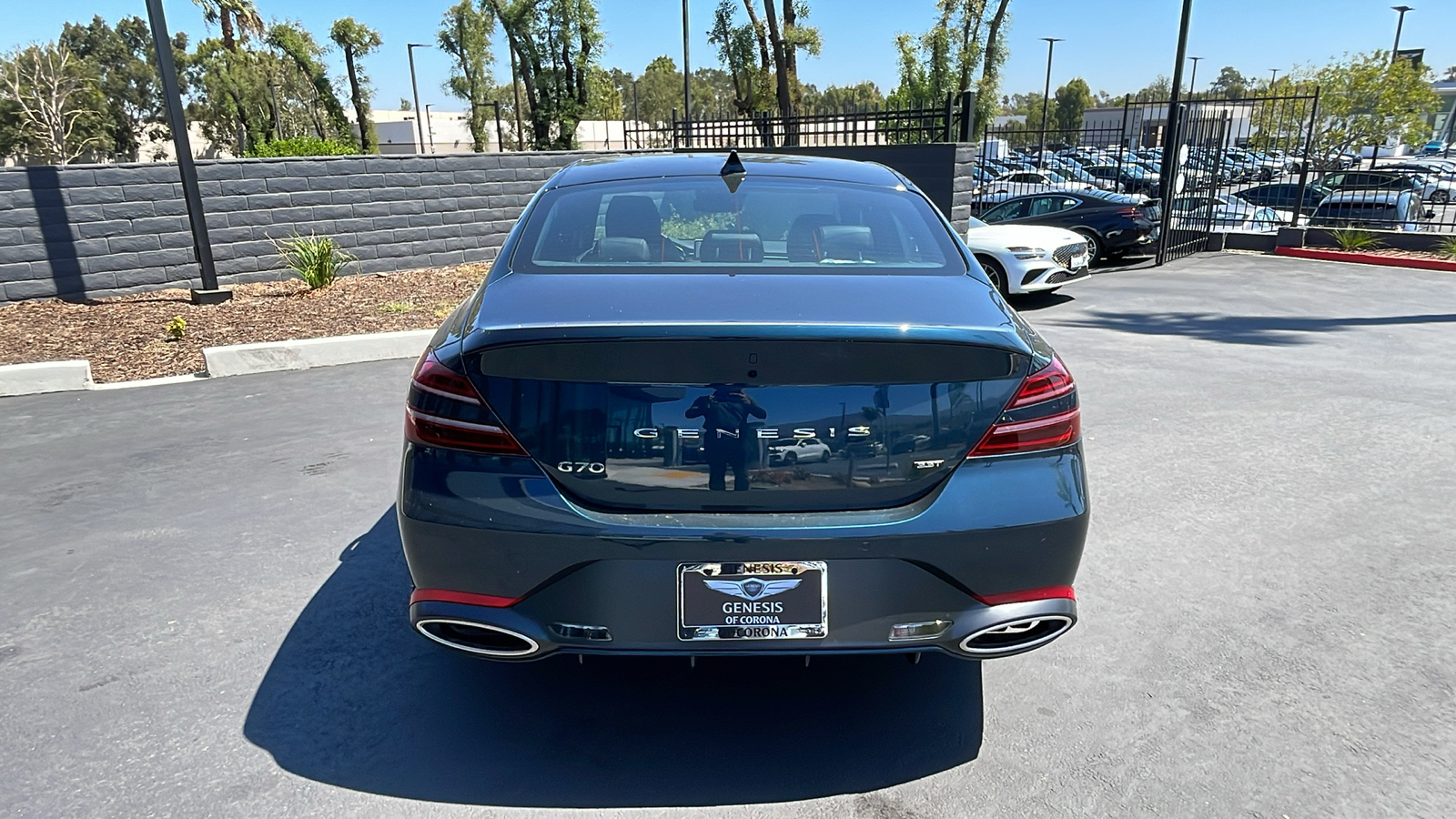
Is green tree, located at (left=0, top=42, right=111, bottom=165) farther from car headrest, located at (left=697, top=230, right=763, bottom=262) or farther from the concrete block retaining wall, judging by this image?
car headrest, located at (left=697, top=230, right=763, bottom=262)

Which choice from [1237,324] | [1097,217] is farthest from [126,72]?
[1237,324]

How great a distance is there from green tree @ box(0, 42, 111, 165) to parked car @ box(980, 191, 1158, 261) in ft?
87.8

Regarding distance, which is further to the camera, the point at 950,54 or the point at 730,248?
the point at 950,54

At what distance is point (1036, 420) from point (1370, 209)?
61.0ft

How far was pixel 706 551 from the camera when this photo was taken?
2.23 meters

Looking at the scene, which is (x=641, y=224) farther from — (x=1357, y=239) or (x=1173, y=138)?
(x=1357, y=239)

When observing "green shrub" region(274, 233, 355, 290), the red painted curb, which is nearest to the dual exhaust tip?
"green shrub" region(274, 233, 355, 290)

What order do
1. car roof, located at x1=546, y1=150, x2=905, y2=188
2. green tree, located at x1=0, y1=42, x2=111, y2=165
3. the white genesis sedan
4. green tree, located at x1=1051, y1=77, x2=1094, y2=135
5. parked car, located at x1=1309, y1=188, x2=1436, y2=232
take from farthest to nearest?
green tree, located at x1=1051, y1=77, x2=1094, y2=135 → green tree, located at x1=0, y1=42, x2=111, y2=165 → parked car, located at x1=1309, y1=188, x2=1436, y2=232 → the white genesis sedan → car roof, located at x1=546, y1=150, x2=905, y2=188

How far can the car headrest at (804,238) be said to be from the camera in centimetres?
311

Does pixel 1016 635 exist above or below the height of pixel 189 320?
above

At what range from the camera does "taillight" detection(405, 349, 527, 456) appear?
7.41 ft

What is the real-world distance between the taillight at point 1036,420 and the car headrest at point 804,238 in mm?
987

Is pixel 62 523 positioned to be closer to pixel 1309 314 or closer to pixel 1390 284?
pixel 1309 314

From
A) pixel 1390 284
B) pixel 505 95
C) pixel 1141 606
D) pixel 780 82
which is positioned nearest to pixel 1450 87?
pixel 505 95
